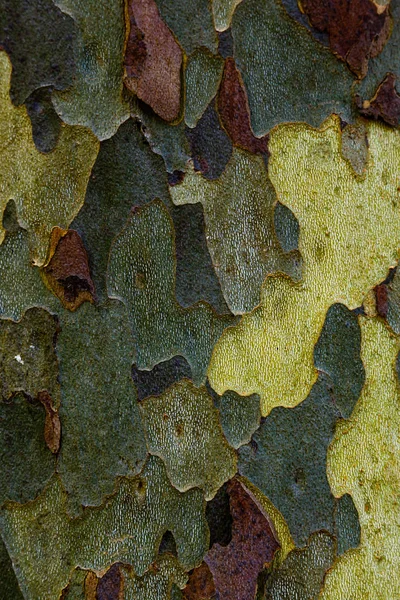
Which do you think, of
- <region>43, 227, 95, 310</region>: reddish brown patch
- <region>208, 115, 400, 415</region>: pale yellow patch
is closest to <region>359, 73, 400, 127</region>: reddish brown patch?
<region>208, 115, 400, 415</region>: pale yellow patch

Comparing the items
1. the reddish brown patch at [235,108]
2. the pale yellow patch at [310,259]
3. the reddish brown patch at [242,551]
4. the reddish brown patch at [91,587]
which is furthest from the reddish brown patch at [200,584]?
the reddish brown patch at [235,108]

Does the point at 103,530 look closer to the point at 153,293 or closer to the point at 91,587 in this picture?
the point at 91,587

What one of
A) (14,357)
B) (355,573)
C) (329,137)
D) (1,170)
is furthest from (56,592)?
(329,137)

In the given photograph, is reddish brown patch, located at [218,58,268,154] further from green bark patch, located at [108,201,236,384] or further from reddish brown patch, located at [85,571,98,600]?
reddish brown patch, located at [85,571,98,600]

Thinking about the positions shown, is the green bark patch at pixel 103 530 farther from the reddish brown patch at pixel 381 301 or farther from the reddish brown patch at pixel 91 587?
the reddish brown patch at pixel 381 301

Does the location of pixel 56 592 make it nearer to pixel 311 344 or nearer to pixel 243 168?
pixel 311 344

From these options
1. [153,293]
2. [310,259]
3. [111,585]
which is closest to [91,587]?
[111,585]
